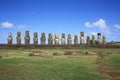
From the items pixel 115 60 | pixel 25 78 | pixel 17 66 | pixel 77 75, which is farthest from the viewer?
pixel 115 60

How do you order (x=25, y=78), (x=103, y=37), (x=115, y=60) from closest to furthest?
1. (x=25, y=78)
2. (x=115, y=60)
3. (x=103, y=37)

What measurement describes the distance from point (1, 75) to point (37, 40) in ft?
89.1

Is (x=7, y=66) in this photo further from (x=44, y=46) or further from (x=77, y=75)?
(x=44, y=46)

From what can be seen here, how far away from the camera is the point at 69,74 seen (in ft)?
62.2

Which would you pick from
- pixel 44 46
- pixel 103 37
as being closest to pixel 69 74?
pixel 44 46

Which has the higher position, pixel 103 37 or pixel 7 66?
pixel 103 37

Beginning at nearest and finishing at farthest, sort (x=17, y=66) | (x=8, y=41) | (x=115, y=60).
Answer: (x=17, y=66) < (x=115, y=60) < (x=8, y=41)

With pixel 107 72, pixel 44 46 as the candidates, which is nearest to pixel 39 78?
pixel 107 72

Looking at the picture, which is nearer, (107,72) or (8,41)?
(107,72)

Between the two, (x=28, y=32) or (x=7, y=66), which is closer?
(x=7, y=66)

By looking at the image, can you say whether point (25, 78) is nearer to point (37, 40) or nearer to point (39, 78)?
point (39, 78)

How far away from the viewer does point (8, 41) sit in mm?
44188

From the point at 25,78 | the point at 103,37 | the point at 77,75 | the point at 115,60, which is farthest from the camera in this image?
the point at 103,37

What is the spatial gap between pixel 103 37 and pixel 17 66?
32.7 meters
